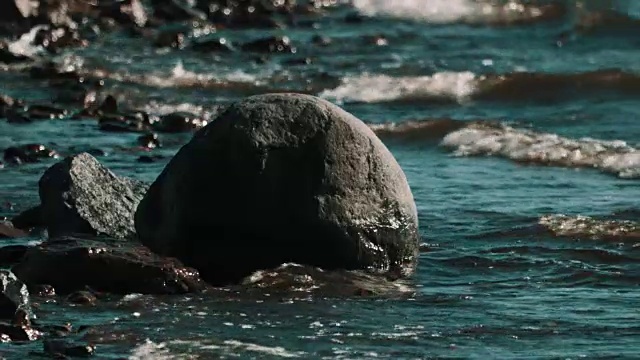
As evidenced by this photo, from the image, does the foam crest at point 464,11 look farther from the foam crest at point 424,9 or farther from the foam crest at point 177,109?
the foam crest at point 177,109

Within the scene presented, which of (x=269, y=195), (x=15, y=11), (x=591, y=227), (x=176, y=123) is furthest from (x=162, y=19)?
(x=269, y=195)

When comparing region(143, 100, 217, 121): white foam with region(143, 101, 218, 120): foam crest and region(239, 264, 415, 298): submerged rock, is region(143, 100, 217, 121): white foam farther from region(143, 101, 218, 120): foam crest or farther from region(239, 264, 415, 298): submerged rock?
region(239, 264, 415, 298): submerged rock

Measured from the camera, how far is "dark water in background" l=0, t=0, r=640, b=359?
338 inches

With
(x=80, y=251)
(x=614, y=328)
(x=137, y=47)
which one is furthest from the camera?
(x=137, y=47)

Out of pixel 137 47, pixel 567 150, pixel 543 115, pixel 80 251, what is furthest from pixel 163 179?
pixel 137 47

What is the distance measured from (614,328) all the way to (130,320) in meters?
2.59

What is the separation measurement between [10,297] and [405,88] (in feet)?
41.7

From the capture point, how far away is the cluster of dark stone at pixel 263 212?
377 inches

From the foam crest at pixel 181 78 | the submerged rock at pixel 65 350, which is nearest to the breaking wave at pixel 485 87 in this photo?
the foam crest at pixel 181 78

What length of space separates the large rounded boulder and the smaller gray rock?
1452 millimetres

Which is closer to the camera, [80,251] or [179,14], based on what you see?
[80,251]

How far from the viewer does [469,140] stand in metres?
16.5

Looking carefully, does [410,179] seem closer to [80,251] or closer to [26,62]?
[80,251]

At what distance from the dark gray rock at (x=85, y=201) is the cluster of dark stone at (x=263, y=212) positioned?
1.97ft
